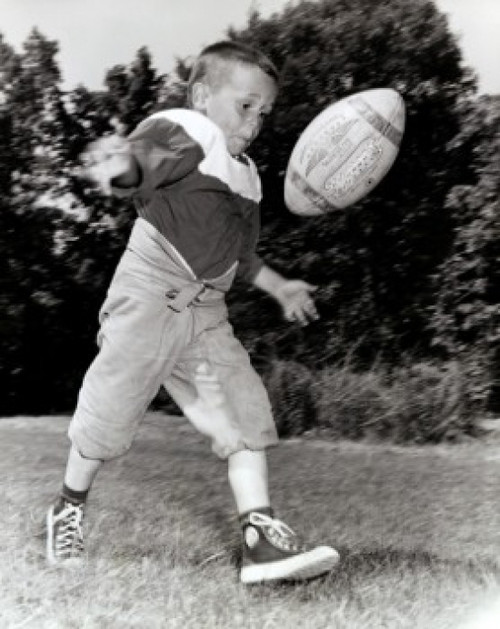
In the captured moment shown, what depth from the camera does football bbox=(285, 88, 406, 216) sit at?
3.62 metres

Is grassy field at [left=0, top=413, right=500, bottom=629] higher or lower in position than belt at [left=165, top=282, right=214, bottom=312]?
lower

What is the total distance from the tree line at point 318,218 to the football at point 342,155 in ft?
6.77

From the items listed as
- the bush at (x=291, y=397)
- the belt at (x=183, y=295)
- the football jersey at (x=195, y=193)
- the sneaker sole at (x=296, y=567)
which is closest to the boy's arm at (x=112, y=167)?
the football jersey at (x=195, y=193)

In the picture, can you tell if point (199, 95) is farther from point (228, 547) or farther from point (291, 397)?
point (291, 397)

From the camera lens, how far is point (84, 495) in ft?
8.79

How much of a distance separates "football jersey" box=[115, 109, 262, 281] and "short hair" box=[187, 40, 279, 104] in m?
0.22

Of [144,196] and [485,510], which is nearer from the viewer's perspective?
[144,196]

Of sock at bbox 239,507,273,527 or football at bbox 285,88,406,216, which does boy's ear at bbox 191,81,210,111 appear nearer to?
football at bbox 285,88,406,216

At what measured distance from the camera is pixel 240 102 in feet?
9.09

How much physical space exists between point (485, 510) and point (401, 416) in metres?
2.42

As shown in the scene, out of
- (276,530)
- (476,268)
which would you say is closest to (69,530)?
(276,530)

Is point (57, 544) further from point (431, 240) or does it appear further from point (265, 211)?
point (431, 240)

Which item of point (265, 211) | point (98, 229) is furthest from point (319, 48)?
point (98, 229)

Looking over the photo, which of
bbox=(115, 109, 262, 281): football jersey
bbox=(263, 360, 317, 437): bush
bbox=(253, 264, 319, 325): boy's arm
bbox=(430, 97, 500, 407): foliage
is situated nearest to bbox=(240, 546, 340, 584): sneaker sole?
bbox=(253, 264, 319, 325): boy's arm
